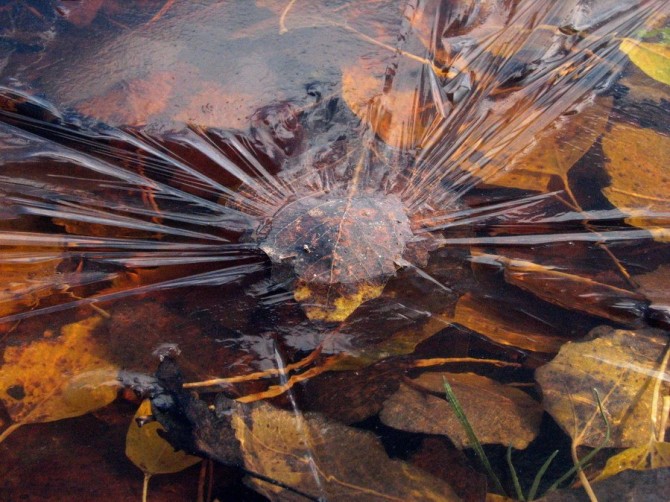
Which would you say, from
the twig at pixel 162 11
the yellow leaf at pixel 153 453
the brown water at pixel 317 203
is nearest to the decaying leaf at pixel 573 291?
the brown water at pixel 317 203

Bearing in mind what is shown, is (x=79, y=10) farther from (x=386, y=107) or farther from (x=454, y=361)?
(x=454, y=361)

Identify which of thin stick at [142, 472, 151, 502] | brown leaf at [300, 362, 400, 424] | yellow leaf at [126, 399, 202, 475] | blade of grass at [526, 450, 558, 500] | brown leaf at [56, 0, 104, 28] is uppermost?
brown leaf at [56, 0, 104, 28]

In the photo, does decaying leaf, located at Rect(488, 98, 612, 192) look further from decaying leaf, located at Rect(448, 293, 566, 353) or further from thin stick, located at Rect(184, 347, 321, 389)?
thin stick, located at Rect(184, 347, 321, 389)

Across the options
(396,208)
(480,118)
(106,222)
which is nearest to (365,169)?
(396,208)

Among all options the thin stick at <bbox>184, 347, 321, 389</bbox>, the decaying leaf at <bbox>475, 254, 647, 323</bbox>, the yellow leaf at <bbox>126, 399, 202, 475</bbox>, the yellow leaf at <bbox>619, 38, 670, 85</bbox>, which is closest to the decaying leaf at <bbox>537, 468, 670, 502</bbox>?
the decaying leaf at <bbox>475, 254, 647, 323</bbox>

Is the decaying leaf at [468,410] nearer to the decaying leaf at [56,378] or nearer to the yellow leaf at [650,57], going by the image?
the decaying leaf at [56,378]

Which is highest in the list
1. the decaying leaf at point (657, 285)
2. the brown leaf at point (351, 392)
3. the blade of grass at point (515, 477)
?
the brown leaf at point (351, 392)

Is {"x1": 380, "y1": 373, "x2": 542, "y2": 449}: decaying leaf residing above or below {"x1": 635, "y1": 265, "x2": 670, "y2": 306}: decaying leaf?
above
